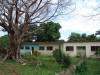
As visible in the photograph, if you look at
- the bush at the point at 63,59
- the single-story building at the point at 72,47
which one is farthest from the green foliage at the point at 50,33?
the bush at the point at 63,59

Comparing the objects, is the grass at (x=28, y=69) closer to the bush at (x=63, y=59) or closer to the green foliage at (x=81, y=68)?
the bush at (x=63, y=59)

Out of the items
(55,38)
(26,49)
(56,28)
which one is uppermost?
(56,28)

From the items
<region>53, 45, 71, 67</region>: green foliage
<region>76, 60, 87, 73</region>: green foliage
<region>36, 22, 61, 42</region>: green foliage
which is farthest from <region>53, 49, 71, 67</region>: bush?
A: <region>36, 22, 61, 42</region>: green foliage

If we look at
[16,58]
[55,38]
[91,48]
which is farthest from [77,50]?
[16,58]

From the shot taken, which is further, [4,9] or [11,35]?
[11,35]

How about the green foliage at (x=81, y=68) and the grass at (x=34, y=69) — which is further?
the green foliage at (x=81, y=68)

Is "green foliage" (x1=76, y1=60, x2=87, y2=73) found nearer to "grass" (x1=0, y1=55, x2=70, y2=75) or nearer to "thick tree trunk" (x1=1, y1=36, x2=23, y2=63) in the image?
"grass" (x1=0, y1=55, x2=70, y2=75)

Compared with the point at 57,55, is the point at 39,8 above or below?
above

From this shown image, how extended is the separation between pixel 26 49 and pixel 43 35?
5365 mm

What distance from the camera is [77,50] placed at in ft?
78.3

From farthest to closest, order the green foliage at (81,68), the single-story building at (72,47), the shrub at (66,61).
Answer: the single-story building at (72,47)
the shrub at (66,61)
the green foliage at (81,68)

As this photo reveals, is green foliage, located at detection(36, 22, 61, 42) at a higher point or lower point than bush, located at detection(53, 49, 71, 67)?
higher

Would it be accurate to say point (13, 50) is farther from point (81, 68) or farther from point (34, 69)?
point (81, 68)

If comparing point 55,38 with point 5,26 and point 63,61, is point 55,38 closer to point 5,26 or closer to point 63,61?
point 5,26
